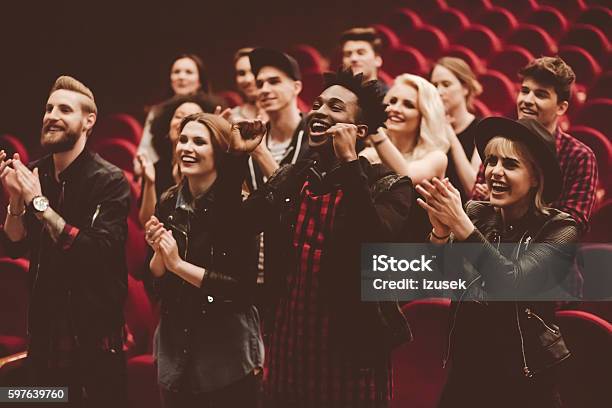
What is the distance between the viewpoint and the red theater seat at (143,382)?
1.64 metres

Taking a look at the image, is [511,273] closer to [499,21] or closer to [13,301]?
[13,301]

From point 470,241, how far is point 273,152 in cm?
76

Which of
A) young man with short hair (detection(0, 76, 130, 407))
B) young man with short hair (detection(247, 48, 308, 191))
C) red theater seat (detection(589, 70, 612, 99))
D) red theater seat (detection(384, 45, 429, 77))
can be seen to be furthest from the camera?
red theater seat (detection(384, 45, 429, 77))

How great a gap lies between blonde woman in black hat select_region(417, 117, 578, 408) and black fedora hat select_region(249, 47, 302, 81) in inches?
27.8

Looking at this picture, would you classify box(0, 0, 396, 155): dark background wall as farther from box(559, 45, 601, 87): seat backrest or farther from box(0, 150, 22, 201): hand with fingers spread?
box(0, 150, 22, 201): hand with fingers spread

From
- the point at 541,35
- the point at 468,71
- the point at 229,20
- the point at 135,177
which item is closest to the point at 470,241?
the point at 468,71

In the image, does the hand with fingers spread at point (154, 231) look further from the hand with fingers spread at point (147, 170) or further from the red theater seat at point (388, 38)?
the red theater seat at point (388, 38)

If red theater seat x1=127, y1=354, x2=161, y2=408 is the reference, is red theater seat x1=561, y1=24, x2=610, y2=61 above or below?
above

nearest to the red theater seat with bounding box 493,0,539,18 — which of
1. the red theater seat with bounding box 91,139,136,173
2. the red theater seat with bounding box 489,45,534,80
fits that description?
the red theater seat with bounding box 489,45,534,80

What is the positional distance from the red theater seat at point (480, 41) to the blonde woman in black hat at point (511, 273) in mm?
2443

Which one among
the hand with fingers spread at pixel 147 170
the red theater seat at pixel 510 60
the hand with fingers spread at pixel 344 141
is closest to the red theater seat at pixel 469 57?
the red theater seat at pixel 510 60

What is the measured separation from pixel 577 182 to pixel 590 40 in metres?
1.99

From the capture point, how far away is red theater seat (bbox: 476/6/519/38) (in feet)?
12.4

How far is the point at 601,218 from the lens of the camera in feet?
6.16
